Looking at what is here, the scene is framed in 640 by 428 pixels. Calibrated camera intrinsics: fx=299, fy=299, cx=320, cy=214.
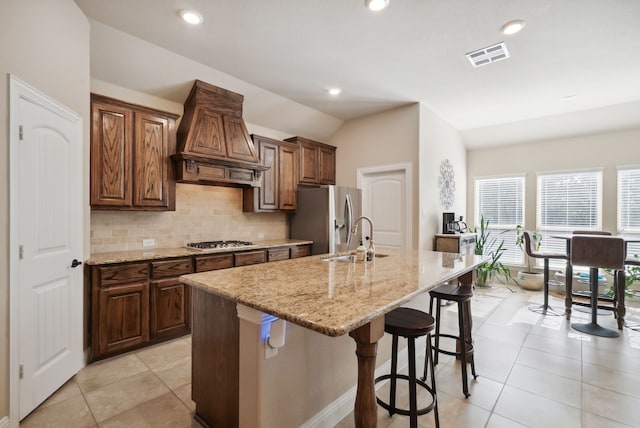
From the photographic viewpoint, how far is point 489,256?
510cm

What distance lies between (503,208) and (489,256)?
1.26 m

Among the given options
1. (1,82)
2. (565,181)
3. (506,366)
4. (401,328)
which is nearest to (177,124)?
(1,82)

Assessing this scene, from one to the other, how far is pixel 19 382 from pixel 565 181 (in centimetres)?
714

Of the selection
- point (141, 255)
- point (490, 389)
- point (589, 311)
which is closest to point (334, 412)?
point (490, 389)

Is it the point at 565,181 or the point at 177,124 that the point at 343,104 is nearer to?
the point at 177,124

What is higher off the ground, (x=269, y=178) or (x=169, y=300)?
(x=269, y=178)

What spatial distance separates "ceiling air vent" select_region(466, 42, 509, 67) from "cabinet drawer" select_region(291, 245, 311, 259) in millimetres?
3038

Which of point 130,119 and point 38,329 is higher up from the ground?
point 130,119

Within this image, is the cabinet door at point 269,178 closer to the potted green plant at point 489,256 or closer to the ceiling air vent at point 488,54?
the ceiling air vent at point 488,54

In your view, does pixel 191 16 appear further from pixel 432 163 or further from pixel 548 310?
pixel 548 310

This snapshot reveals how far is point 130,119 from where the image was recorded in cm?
296

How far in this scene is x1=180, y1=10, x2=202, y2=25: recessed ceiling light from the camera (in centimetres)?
237

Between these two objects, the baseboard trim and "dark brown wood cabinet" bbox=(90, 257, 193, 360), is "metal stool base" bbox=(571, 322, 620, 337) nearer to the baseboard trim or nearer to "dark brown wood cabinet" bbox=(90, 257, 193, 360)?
the baseboard trim

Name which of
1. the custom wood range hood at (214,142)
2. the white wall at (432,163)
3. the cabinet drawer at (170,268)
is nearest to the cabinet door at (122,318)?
the cabinet drawer at (170,268)
